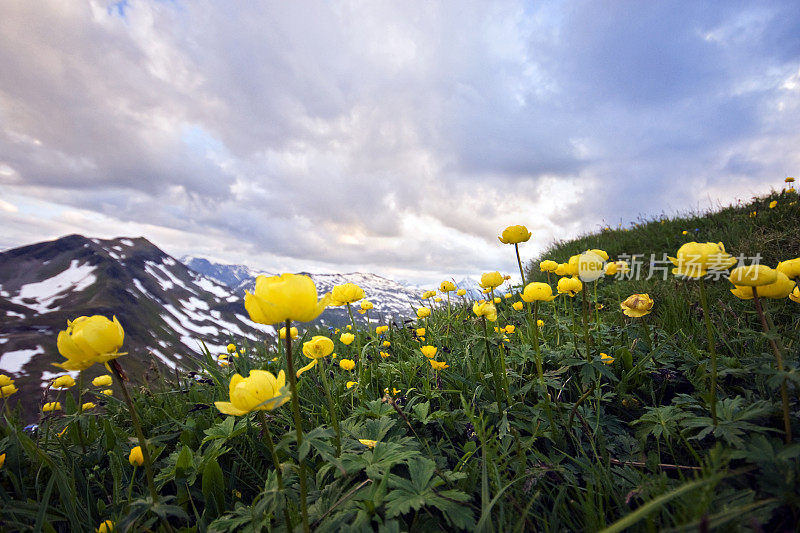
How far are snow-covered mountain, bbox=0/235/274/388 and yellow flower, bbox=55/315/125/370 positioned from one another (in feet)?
255

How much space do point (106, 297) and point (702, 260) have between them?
4587 inches

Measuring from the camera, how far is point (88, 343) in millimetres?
1216

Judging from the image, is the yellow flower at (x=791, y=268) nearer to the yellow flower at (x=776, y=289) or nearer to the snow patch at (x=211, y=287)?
the yellow flower at (x=776, y=289)

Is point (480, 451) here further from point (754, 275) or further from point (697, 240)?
point (697, 240)

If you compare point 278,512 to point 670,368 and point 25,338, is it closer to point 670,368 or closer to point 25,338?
point 670,368

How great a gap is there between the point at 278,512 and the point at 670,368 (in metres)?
2.49

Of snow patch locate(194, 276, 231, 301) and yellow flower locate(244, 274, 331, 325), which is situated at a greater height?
yellow flower locate(244, 274, 331, 325)

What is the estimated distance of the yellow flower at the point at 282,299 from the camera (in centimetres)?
122

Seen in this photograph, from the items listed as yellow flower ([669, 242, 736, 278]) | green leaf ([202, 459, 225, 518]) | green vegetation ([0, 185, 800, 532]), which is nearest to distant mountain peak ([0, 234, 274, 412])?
green vegetation ([0, 185, 800, 532])

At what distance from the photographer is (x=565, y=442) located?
183 centimetres

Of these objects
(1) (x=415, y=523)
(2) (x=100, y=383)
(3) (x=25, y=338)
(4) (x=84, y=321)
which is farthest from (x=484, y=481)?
(3) (x=25, y=338)

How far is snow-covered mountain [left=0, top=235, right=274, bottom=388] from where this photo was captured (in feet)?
230

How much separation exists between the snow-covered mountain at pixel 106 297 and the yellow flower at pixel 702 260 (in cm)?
7885

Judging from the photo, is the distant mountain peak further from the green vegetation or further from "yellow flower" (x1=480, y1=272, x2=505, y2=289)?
"yellow flower" (x1=480, y1=272, x2=505, y2=289)
